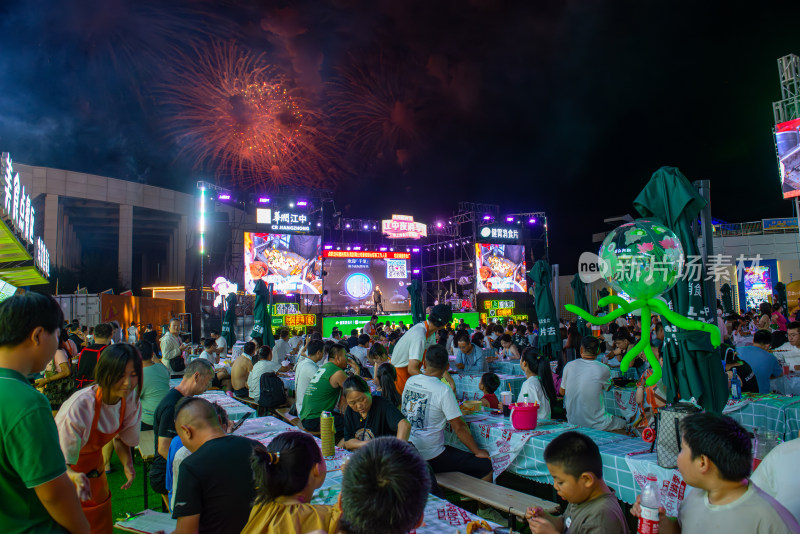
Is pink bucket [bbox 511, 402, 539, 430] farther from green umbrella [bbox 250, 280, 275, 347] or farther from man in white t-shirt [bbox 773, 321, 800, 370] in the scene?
green umbrella [bbox 250, 280, 275, 347]

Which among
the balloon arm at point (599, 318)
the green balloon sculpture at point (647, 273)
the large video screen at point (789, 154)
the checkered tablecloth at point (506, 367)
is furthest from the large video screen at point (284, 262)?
the green balloon sculpture at point (647, 273)

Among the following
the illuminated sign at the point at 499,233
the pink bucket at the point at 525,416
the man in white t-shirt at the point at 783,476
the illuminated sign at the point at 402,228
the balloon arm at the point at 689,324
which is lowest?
the pink bucket at the point at 525,416

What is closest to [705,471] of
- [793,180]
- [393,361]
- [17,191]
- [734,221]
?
[393,361]

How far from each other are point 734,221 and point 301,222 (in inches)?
1242

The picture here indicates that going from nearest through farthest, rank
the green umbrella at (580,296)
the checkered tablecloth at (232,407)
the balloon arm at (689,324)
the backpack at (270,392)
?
the balloon arm at (689,324)
the checkered tablecloth at (232,407)
the backpack at (270,392)
the green umbrella at (580,296)

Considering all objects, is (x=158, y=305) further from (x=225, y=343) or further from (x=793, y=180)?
(x=793, y=180)

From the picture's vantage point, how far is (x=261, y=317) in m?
11.7

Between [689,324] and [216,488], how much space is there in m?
3.19

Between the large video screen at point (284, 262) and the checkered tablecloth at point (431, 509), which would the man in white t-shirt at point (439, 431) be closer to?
the checkered tablecloth at point (431, 509)

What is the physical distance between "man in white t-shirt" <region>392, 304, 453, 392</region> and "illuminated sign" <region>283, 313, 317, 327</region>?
2012cm

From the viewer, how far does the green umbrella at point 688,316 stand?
3.58 metres

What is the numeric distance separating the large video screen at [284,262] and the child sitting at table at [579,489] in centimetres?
2702

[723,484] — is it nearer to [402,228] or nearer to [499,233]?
[499,233]

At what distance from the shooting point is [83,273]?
36406mm
